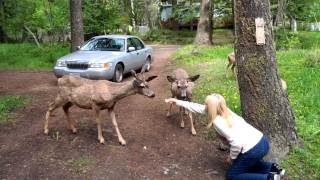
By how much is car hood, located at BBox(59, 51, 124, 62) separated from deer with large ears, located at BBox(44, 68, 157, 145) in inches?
196

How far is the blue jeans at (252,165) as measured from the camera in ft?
21.8

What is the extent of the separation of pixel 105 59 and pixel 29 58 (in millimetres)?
10202

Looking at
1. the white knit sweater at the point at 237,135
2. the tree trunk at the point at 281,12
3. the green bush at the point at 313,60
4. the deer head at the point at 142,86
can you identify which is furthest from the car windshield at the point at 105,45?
the tree trunk at the point at 281,12

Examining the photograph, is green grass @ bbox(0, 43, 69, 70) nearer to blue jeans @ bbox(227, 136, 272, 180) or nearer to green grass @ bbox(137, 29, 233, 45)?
green grass @ bbox(137, 29, 233, 45)

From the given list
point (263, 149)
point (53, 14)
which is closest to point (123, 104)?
point (263, 149)

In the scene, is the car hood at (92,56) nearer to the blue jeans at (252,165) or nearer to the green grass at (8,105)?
the green grass at (8,105)

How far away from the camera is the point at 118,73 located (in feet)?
48.0

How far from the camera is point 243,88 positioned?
7633mm

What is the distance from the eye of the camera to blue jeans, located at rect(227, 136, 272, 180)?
664 centimetres

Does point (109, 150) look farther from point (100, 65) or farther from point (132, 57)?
point (132, 57)

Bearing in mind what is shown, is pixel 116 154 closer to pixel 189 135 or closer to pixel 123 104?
pixel 189 135

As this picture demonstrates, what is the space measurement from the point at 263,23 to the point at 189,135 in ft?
9.44

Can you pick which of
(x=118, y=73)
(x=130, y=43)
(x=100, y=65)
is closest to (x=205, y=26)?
(x=130, y=43)

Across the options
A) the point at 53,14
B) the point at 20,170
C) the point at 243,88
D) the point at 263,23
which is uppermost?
the point at 53,14
